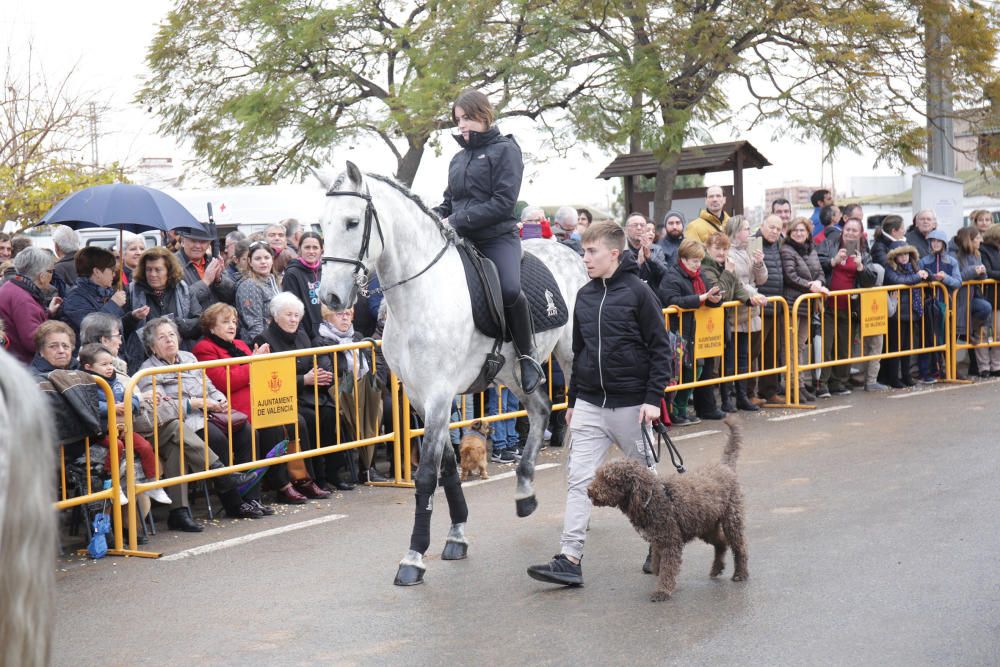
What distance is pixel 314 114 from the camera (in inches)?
1123

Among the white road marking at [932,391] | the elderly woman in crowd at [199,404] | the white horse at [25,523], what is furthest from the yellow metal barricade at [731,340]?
the white horse at [25,523]

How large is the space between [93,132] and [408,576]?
19.3 m

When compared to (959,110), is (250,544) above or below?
below

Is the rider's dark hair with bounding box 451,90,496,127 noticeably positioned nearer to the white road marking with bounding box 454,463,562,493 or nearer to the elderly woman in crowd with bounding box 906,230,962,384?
the white road marking with bounding box 454,463,562,493

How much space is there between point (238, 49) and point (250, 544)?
23.4 meters

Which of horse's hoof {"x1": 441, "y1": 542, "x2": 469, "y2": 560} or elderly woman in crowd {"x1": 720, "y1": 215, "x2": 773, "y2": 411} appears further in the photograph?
elderly woman in crowd {"x1": 720, "y1": 215, "x2": 773, "y2": 411}

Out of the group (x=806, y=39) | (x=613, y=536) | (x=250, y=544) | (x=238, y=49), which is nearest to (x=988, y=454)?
(x=613, y=536)

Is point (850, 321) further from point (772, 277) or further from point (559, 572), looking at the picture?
point (559, 572)

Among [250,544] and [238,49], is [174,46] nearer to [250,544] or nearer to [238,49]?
[238,49]

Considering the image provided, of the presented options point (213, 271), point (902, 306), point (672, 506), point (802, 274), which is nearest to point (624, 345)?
point (672, 506)

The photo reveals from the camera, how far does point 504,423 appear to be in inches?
452

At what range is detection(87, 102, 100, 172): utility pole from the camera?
898 inches

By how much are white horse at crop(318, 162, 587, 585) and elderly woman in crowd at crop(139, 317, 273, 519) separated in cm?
190

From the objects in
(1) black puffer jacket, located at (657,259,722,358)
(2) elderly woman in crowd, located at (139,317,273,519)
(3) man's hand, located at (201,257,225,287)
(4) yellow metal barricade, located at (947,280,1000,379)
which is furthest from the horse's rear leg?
(4) yellow metal barricade, located at (947,280,1000,379)
